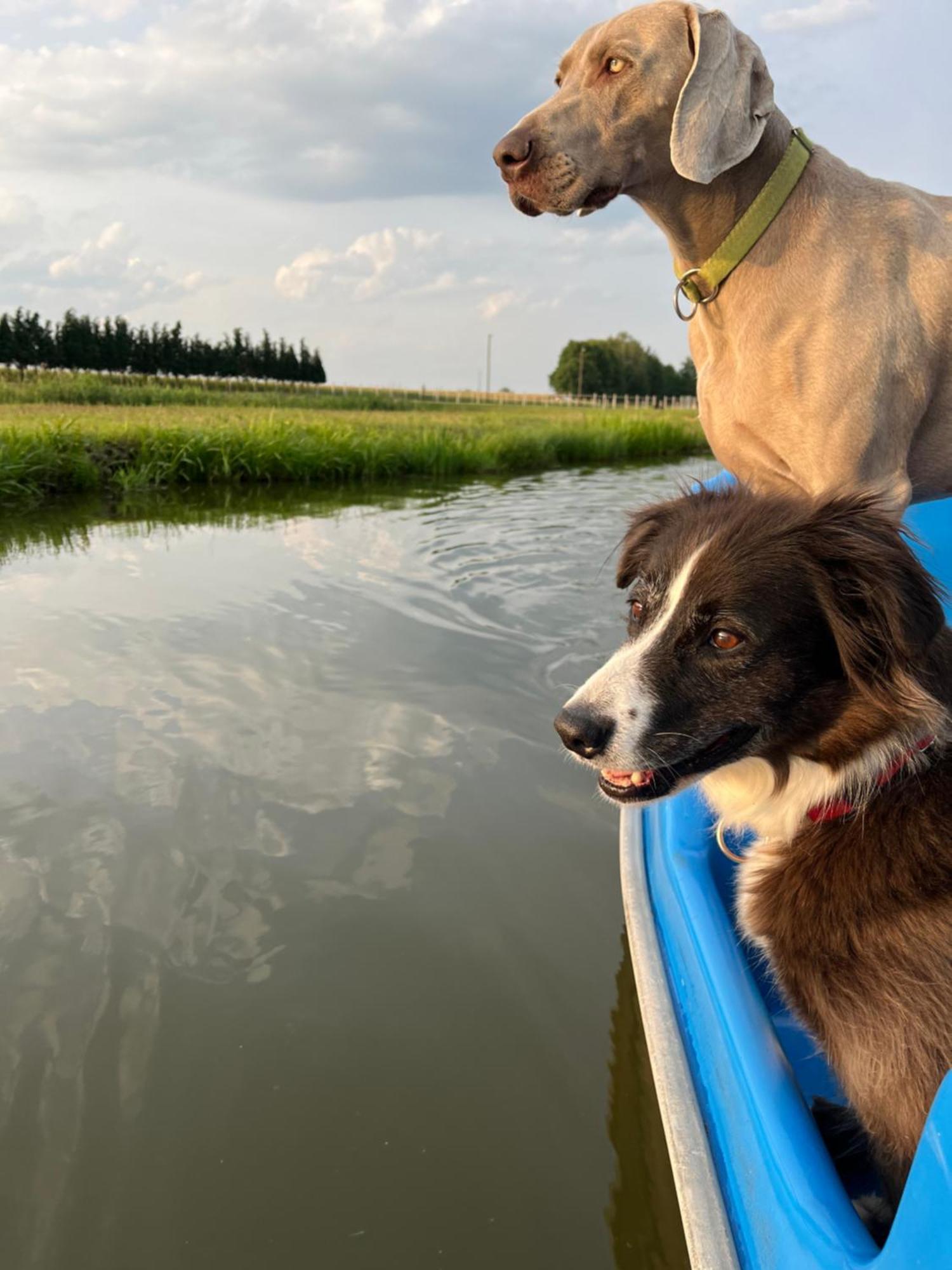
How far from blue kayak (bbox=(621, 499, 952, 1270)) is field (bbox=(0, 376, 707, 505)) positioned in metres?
10.7

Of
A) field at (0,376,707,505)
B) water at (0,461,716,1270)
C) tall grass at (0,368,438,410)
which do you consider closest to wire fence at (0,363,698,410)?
tall grass at (0,368,438,410)

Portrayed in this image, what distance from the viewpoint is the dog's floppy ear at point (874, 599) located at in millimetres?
1913

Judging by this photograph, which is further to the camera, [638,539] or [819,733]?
[638,539]

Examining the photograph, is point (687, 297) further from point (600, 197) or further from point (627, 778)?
point (627, 778)

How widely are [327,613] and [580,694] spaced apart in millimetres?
4887

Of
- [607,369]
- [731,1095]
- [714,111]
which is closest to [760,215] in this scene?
[714,111]

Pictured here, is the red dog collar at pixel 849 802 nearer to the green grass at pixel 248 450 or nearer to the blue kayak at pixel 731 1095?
the blue kayak at pixel 731 1095

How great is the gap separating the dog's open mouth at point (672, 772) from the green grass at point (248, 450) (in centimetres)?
1086

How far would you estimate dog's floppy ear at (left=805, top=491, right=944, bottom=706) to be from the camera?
1913mm

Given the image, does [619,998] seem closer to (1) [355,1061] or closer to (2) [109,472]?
(1) [355,1061]

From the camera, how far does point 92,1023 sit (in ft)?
8.84

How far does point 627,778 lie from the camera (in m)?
2.12

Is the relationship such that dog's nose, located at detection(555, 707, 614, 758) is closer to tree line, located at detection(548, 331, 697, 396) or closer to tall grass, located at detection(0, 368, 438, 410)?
tall grass, located at detection(0, 368, 438, 410)

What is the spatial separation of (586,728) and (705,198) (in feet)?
8.31
